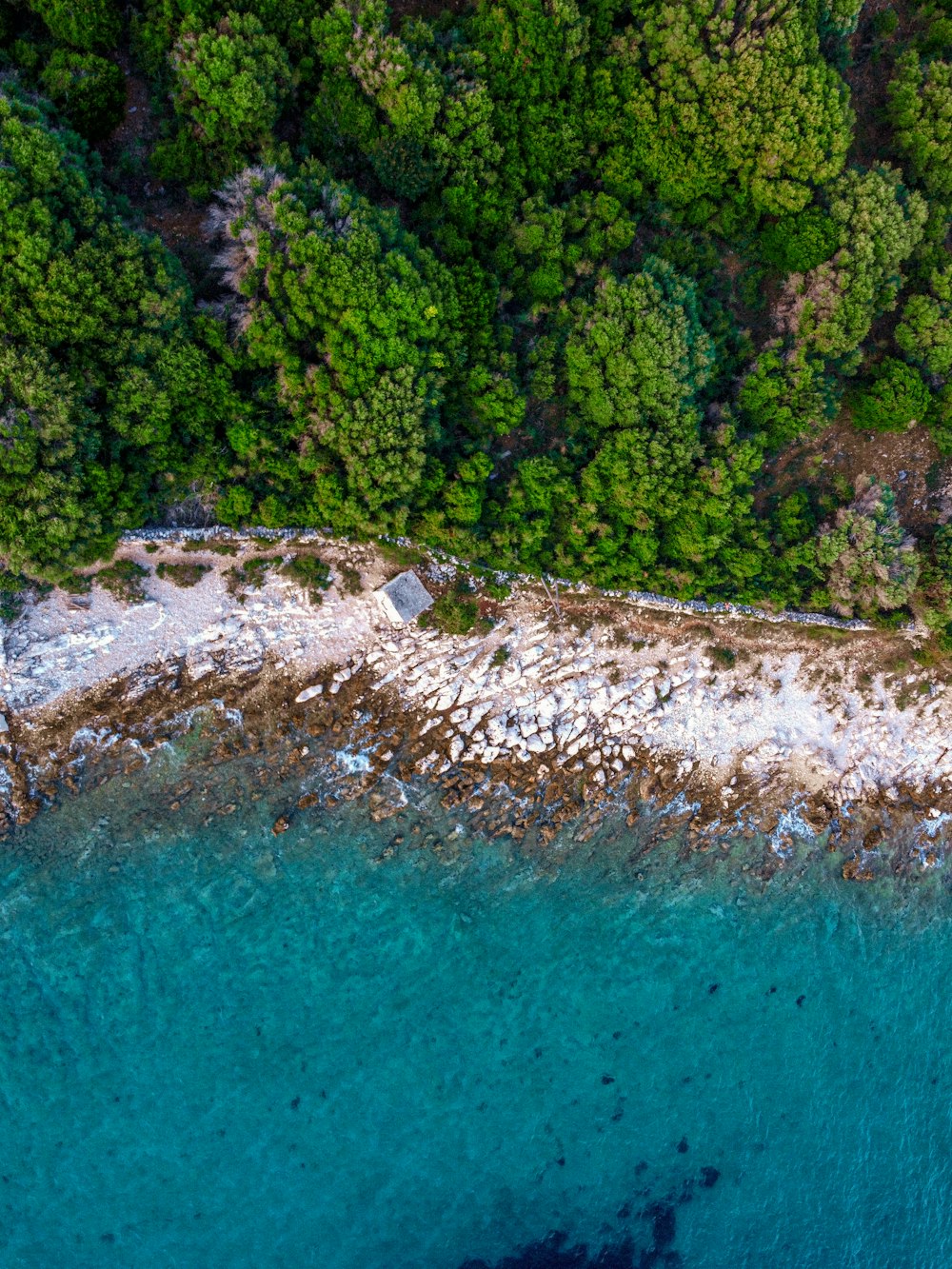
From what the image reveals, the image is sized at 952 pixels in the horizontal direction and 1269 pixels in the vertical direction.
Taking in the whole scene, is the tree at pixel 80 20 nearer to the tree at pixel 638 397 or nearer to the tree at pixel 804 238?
the tree at pixel 638 397

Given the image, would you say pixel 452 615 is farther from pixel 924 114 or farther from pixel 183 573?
pixel 924 114

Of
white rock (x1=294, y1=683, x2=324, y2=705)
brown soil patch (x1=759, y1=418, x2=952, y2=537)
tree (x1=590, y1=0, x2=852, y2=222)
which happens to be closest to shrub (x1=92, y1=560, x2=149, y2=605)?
white rock (x1=294, y1=683, x2=324, y2=705)

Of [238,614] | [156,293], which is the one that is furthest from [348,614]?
[156,293]

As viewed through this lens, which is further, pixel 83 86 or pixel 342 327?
pixel 342 327

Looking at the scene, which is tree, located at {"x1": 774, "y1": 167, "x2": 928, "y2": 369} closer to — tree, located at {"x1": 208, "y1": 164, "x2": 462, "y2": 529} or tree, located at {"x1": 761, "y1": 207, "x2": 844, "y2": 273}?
tree, located at {"x1": 761, "y1": 207, "x2": 844, "y2": 273}

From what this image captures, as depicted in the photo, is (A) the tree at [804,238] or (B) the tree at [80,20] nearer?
(B) the tree at [80,20]

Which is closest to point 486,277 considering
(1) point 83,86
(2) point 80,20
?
(1) point 83,86

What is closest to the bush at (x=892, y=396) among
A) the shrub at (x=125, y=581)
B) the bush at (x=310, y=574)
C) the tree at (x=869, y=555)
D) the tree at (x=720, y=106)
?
the tree at (x=869, y=555)

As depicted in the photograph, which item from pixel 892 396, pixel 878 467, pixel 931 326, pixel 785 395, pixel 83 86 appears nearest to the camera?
pixel 83 86
